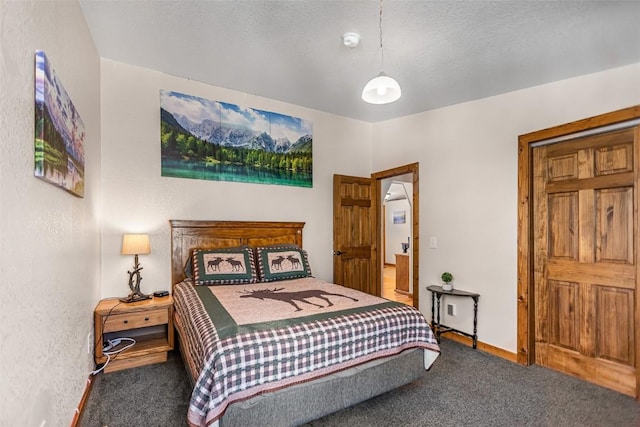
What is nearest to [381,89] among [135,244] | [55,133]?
[55,133]

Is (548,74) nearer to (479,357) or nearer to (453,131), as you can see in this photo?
(453,131)

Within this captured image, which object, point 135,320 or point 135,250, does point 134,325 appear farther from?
point 135,250

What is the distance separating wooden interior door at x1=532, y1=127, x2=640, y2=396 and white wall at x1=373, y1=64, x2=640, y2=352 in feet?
0.78

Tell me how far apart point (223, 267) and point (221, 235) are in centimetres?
50

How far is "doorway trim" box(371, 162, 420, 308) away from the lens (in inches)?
158

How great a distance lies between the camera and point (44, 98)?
1.36 meters

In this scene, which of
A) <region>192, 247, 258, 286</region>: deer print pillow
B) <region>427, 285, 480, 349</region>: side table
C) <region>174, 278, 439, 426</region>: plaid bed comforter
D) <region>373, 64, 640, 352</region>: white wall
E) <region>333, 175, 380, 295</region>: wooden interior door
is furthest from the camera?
<region>333, 175, 380, 295</region>: wooden interior door

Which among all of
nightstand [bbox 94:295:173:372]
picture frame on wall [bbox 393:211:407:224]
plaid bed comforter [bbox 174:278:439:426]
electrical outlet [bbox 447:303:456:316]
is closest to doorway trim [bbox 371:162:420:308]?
electrical outlet [bbox 447:303:456:316]

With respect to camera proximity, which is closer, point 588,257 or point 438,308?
point 588,257

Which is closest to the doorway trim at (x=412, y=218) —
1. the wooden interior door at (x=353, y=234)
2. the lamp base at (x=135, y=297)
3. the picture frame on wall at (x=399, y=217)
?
the wooden interior door at (x=353, y=234)

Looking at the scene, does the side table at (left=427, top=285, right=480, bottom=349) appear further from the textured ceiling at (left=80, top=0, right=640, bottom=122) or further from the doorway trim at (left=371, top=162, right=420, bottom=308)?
the textured ceiling at (left=80, top=0, right=640, bottom=122)

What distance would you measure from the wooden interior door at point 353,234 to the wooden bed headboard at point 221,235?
0.61 m

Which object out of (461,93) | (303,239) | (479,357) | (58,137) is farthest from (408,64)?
(479,357)

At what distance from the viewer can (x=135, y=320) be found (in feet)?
8.87
